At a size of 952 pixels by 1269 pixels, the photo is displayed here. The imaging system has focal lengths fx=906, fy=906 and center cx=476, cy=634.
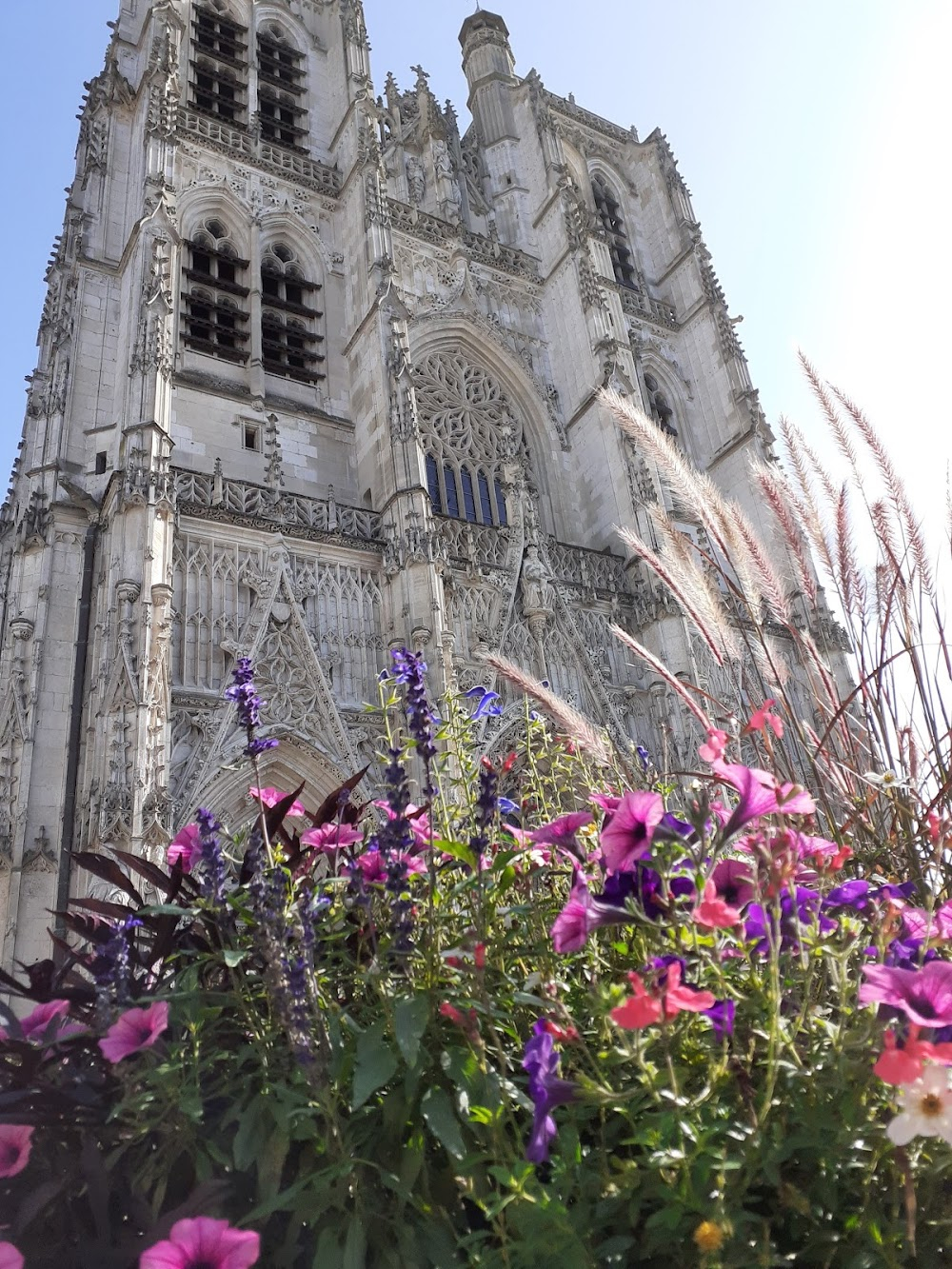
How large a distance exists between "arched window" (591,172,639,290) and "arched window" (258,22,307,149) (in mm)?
8518

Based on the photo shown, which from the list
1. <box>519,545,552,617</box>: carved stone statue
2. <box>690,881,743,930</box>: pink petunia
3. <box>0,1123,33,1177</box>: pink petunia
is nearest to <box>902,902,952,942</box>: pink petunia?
<box>690,881,743,930</box>: pink petunia

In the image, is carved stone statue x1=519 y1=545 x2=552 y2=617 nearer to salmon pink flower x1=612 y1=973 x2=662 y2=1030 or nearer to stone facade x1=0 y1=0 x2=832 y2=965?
stone facade x1=0 y1=0 x2=832 y2=965

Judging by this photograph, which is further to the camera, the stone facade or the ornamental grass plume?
the stone facade

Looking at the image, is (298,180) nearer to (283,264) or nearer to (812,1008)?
(283,264)

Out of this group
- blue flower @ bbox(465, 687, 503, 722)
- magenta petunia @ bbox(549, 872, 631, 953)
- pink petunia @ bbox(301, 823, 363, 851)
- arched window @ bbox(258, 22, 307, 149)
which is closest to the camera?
magenta petunia @ bbox(549, 872, 631, 953)

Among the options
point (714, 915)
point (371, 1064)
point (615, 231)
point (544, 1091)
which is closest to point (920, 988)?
point (714, 915)

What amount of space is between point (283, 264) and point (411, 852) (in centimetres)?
1781

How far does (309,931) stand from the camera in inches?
66.0

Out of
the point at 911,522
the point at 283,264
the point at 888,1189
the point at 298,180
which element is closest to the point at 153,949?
the point at 888,1189

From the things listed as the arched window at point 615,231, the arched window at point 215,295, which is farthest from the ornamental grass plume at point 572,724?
the arched window at point 615,231

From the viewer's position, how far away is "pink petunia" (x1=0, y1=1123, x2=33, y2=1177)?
5.15 feet

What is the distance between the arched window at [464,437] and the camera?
17.7 m

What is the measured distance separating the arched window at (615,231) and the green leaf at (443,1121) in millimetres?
24886

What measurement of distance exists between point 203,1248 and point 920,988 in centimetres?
115
